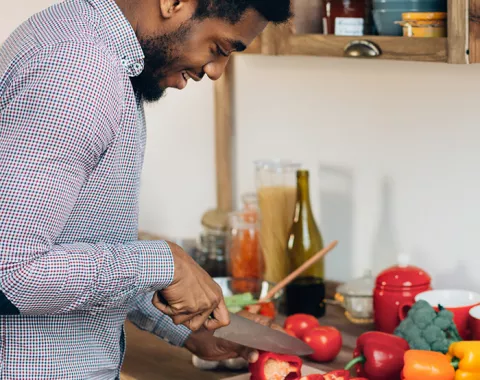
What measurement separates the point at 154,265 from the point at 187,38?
31 cm

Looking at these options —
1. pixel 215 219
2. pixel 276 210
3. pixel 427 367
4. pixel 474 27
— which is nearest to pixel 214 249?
pixel 215 219

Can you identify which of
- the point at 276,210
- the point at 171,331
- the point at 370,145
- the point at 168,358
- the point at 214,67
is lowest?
the point at 168,358

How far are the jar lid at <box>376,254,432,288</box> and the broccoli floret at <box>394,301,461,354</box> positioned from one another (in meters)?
0.15

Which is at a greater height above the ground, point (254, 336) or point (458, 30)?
point (458, 30)

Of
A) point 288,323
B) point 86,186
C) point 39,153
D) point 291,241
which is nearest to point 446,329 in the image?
point 288,323

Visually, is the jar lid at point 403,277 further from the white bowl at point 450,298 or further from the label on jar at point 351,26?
the label on jar at point 351,26

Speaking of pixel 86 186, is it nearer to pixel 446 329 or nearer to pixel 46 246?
pixel 46 246

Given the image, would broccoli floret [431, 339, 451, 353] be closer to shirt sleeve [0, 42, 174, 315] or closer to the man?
the man

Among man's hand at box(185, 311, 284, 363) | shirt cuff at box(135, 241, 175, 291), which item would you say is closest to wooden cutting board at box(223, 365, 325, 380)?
man's hand at box(185, 311, 284, 363)

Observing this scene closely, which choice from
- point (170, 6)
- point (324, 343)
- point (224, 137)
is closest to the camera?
point (170, 6)

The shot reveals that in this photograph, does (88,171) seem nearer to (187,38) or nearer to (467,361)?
(187,38)

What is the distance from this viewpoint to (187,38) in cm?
113

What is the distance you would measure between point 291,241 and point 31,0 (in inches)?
48.1

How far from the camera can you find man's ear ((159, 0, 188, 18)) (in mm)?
1095
